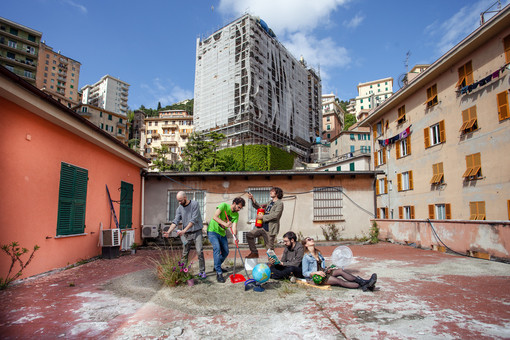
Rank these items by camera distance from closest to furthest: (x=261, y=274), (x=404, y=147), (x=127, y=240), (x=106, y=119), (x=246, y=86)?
(x=261, y=274) → (x=127, y=240) → (x=404, y=147) → (x=246, y=86) → (x=106, y=119)

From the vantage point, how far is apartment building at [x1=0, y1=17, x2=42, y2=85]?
49031 millimetres

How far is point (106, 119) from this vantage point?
60344 mm

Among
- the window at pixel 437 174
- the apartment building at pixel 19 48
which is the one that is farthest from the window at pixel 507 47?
the apartment building at pixel 19 48

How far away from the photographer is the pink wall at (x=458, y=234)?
8.11m

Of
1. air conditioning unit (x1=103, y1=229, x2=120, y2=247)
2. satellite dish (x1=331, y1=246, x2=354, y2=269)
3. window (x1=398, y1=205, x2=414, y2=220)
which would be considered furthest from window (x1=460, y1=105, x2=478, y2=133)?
air conditioning unit (x1=103, y1=229, x2=120, y2=247)

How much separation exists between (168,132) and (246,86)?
37350 millimetres

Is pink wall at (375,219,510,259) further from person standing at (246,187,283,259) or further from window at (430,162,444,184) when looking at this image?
person standing at (246,187,283,259)

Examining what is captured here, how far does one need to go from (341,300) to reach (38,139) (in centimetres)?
700

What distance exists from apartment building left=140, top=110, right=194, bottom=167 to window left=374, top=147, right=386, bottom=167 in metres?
52.0

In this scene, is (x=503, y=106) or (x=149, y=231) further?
(x=149, y=231)

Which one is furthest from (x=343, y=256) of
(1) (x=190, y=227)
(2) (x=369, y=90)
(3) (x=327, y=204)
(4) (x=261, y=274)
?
(2) (x=369, y=90)

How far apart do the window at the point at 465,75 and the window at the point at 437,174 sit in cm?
412

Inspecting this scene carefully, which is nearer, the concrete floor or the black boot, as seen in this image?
the concrete floor

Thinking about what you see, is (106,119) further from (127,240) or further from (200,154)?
(127,240)
